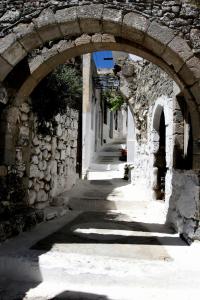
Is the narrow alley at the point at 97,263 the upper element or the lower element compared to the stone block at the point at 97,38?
lower

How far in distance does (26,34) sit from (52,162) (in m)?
3.23

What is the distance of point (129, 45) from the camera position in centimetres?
520

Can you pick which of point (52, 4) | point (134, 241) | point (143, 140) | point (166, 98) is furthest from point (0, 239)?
point (143, 140)

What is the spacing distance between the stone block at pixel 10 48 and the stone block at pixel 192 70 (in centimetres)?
206

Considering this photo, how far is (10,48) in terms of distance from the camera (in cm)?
442

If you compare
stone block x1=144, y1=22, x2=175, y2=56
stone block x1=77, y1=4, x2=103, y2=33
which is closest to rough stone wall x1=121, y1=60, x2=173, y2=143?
stone block x1=144, y1=22, x2=175, y2=56

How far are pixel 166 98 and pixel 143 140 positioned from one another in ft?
12.7

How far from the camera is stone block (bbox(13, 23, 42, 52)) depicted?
438 cm

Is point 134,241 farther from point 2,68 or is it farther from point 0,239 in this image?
point 2,68

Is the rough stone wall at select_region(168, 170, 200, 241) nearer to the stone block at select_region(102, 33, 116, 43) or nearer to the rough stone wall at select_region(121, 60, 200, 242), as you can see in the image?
the rough stone wall at select_region(121, 60, 200, 242)

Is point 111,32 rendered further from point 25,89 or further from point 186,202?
point 186,202

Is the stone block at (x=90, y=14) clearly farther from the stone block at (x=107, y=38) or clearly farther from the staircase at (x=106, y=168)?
the staircase at (x=106, y=168)

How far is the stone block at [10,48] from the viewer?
14.5ft

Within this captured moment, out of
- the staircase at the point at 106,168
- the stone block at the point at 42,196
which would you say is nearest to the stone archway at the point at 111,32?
the stone block at the point at 42,196
